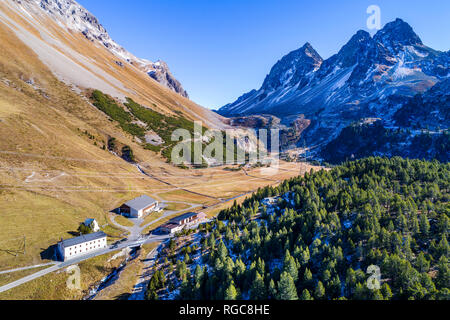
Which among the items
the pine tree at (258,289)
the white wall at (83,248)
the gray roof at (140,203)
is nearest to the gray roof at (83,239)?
the white wall at (83,248)

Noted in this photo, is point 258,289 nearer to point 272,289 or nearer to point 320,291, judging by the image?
point 272,289

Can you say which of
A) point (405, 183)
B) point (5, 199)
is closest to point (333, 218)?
point (405, 183)

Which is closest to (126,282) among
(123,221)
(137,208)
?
(123,221)

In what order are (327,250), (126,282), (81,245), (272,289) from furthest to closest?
1. (81,245)
2. (126,282)
3. (327,250)
4. (272,289)

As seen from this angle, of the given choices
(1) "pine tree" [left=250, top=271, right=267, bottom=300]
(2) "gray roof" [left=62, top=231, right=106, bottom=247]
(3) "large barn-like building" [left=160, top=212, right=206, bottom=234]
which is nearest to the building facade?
(2) "gray roof" [left=62, top=231, right=106, bottom=247]

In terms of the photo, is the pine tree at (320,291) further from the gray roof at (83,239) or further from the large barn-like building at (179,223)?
the gray roof at (83,239)
